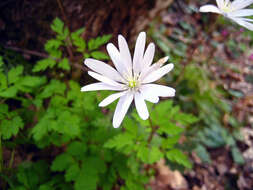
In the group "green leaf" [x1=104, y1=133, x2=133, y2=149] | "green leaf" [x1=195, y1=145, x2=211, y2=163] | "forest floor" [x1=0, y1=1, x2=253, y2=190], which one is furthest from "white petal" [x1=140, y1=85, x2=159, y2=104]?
"green leaf" [x1=195, y1=145, x2=211, y2=163]

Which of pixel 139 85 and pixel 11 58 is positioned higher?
pixel 11 58

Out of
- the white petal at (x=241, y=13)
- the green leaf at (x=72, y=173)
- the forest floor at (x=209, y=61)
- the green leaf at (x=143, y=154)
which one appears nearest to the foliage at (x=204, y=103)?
the forest floor at (x=209, y=61)

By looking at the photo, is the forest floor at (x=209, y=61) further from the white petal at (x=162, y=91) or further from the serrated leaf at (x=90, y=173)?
the serrated leaf at (x=90, y=173)

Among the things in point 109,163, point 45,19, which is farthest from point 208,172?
point 45,19

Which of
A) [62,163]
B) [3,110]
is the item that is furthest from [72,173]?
[3,110]

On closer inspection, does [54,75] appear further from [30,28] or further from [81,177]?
[81,177]
